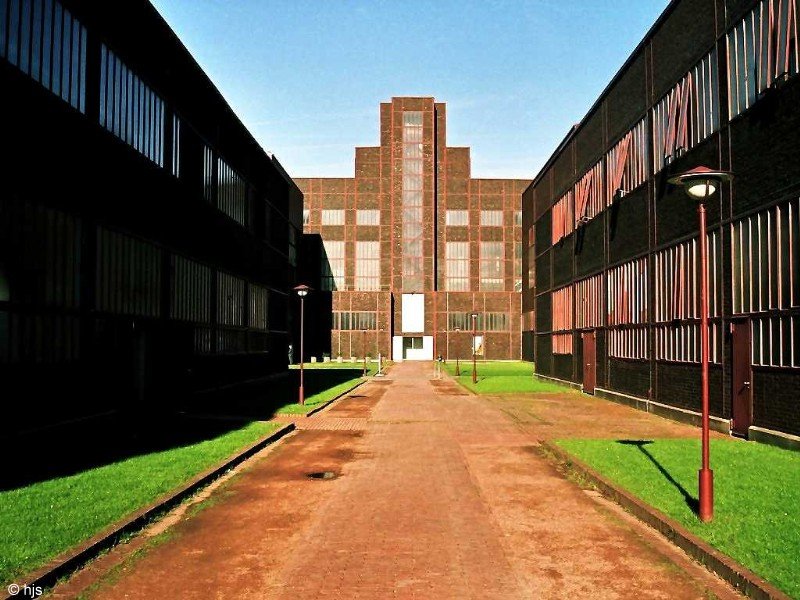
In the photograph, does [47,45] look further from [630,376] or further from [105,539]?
[630,376]

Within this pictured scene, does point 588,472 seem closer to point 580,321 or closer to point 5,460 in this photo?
point 5,460

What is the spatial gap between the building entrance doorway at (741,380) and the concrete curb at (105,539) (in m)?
12.5

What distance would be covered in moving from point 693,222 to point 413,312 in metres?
67.7

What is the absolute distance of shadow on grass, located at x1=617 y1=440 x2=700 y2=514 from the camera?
8.96 m

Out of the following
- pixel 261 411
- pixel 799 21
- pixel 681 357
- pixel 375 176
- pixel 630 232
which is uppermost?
pixel 375 176

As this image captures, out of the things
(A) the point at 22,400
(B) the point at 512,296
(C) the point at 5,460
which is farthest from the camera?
(B) the point at 512,296

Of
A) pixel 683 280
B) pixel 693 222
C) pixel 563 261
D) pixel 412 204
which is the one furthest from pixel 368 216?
pixel 693 222

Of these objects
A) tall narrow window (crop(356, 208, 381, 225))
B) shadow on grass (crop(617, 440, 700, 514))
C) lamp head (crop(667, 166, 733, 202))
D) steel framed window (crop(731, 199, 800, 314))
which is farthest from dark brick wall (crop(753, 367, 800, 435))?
tall narrow window (crop(356, 208, 381, 225))

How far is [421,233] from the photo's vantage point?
87.6 m

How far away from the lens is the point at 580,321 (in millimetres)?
33875

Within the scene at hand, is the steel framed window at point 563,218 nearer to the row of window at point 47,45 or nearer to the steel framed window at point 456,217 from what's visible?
the row of window at point 47,45

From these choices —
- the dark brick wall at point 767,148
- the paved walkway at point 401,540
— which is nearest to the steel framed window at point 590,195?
the dark brick wall at point 767,148

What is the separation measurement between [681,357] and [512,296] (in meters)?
65.3

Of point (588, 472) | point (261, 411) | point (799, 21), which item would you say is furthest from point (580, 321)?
point (588, 472)
